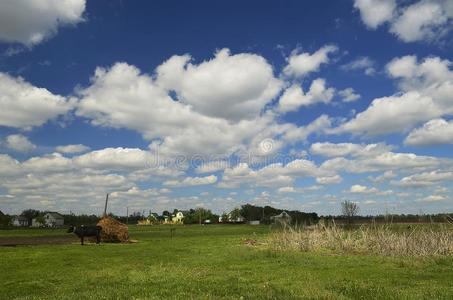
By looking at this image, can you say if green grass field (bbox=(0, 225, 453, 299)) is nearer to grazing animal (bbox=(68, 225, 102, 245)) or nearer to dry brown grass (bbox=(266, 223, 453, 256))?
dry brown grass (bbox=(266, 223, 453, 256))

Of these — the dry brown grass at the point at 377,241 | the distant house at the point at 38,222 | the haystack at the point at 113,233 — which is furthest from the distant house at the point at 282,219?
the distant house at the point at 38,222

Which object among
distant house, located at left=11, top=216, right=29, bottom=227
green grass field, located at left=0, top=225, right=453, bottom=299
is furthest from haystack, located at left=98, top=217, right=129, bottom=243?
distant house, located at left=11, top=216, right=29, bottom=227

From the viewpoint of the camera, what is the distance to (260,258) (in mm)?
28688

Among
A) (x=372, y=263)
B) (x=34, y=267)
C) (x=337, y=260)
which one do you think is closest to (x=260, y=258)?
(x=337, y=260)

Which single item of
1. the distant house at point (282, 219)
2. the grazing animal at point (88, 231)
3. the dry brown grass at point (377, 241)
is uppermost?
the distant house at point (282, 219)

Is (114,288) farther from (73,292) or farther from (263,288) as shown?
(263,288)

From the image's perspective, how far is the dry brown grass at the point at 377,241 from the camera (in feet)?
95.1

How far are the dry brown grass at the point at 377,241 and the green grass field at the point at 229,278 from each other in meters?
2.61

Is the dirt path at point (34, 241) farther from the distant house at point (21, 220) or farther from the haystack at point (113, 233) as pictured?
the distant house at point (21, 220)

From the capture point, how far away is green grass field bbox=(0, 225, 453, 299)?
1435 centimetres

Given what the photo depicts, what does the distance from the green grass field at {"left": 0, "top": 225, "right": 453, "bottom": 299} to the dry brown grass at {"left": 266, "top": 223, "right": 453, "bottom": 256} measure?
261cm

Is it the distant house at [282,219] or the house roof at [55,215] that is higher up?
the house roof at [55,215]

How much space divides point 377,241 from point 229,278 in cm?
1660

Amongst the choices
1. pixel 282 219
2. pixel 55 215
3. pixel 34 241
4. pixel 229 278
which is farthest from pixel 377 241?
pixel 55 215
